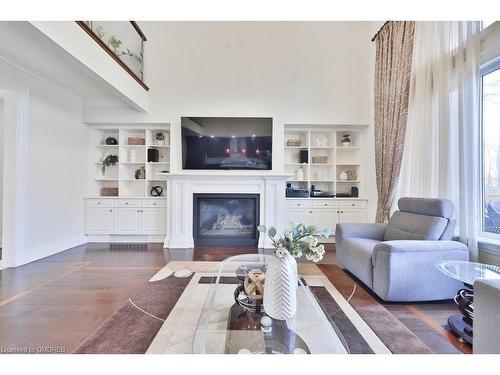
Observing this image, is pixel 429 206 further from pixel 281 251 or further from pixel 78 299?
pixel 78 299

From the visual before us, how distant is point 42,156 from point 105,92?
1387 millimetres

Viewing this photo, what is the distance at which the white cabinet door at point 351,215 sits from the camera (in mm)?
4367

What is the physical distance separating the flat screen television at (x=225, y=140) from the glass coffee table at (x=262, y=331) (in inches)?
119

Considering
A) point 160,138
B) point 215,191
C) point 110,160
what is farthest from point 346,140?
point 110,160

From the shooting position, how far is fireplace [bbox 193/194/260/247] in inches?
166

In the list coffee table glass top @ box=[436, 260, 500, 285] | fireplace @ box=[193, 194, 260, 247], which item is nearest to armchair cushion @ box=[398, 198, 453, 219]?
coffee table glass top @ box=[436, 260, 500, 285]

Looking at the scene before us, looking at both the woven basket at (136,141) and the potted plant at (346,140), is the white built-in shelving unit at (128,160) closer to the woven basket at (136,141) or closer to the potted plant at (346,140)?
the woven basket at (136,141)

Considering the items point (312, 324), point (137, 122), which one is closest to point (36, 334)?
point (312, 324)

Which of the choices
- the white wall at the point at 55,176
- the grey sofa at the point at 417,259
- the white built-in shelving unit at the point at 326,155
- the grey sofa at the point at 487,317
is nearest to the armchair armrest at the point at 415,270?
the grey sofa at the point at 417,259

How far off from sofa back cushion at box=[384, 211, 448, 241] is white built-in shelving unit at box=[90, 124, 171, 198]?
12.7 ft

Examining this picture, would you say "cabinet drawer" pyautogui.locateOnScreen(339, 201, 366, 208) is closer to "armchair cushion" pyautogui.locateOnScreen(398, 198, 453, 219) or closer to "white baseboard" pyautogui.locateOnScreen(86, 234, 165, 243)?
"armchair cushion" pyautogui.locateOnScreen(398, 198, 453, 219)

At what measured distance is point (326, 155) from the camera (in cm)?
475

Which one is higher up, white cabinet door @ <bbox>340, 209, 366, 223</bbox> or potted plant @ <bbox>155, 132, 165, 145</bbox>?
potted plant @ <bbox>155, 132, 165, 145</bbox>

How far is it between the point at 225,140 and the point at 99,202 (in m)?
2.60
